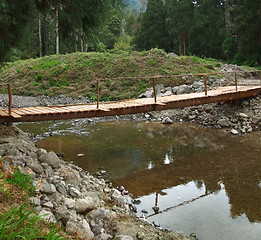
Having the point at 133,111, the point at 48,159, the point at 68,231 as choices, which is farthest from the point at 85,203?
the point at 133,111

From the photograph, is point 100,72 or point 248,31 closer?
point 100,72

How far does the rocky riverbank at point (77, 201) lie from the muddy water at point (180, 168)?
19.5 inches

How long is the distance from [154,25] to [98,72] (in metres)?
16.4

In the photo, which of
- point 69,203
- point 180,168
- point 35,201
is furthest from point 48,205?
point 180,168

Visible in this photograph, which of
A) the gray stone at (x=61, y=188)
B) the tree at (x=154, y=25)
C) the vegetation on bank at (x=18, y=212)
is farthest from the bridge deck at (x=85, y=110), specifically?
the tree at (x=154, y=25)

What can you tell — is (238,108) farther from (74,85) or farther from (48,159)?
(74,85)

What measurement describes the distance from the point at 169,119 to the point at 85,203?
859cm

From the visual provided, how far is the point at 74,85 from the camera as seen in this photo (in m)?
18.7

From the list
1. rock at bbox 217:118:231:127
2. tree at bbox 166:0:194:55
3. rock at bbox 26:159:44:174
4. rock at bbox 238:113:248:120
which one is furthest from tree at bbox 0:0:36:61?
tree at bbox 166:0:194:55

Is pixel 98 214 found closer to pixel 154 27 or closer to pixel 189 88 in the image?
pixel 189 88

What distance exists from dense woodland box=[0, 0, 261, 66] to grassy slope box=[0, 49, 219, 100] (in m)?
2.05

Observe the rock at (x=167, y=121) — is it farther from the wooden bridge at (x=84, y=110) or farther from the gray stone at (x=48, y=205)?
the gray stone at (x=48, y=205)

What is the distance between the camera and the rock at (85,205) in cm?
428

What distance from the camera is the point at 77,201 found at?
4406 mm
